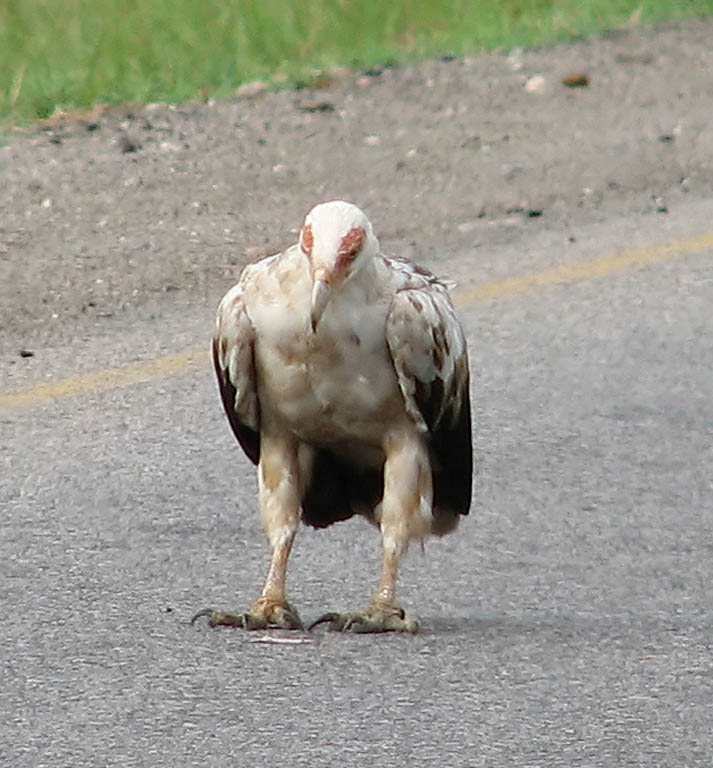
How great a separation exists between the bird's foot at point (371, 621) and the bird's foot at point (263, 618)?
60 mm

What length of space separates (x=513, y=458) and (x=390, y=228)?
218cm

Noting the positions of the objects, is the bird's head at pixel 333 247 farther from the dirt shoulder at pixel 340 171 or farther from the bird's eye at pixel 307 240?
the dirt shoulder at pixel 340 171

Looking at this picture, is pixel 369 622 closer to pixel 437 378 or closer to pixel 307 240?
pixel 437 378

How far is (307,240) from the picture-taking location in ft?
17.0

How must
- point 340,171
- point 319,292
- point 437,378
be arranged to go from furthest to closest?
point 340,171 < point 437,378 < point 319,292

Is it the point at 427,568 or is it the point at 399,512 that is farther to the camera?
the point at 427,568

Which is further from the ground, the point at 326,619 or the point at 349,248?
the point at 349,248

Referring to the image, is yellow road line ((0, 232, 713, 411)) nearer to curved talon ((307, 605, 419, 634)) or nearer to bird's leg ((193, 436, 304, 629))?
bird's leg ((193, 436, 304, 629))

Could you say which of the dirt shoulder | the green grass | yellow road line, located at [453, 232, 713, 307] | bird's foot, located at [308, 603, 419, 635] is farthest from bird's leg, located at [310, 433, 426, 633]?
the green grass

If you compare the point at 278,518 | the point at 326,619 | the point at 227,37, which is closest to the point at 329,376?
the point at 278,518

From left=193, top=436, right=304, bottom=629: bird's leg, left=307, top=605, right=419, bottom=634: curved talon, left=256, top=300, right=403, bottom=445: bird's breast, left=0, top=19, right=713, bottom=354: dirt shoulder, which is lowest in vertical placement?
left=307, top=605, right=419, bottom=634: curved talon

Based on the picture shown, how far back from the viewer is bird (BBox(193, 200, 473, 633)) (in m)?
5.22

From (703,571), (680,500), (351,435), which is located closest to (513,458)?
(680,500)

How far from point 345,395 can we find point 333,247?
0.38m
